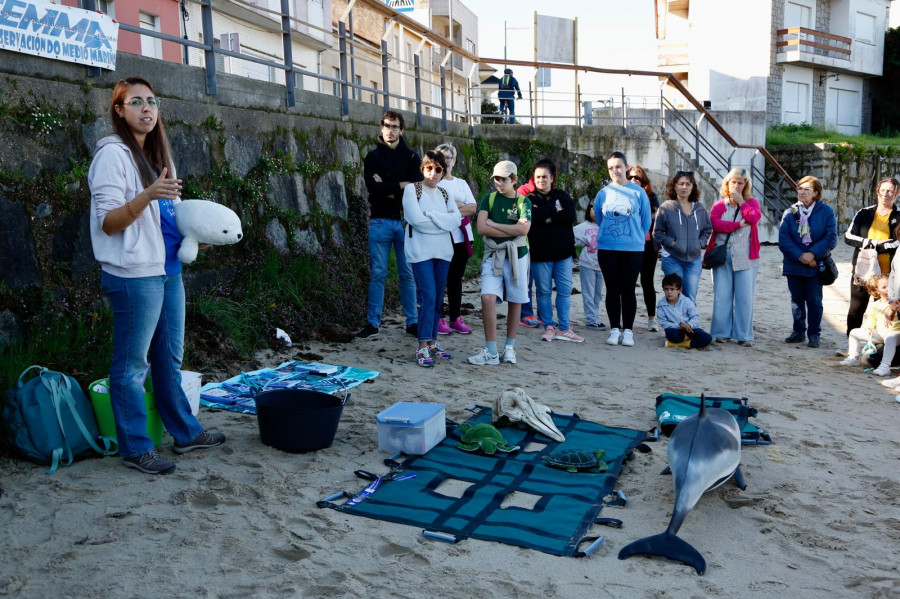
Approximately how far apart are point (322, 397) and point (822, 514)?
257 cm

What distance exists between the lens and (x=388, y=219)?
6.90 meters

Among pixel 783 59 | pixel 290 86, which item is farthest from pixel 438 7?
pixel 290 86

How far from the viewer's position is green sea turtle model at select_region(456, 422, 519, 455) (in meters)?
4.18

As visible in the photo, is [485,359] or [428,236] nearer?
[428,236]

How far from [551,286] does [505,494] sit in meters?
3.77

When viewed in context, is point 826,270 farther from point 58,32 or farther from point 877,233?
point 58,32

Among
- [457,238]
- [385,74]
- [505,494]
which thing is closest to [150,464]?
[505,494]

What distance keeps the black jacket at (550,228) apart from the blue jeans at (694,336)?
1.16 m

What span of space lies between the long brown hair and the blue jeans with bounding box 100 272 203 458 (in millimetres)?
500

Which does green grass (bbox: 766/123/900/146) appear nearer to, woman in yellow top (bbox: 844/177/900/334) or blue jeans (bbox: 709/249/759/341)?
woman in yellow top (bbox: 844/177/900/334)

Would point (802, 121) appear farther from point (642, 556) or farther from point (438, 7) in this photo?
point (642, 556)

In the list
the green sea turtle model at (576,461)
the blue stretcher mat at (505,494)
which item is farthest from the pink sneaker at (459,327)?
the green sea turtle model at (576,461)

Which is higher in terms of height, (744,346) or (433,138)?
(433,138)

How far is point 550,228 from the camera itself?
7.11m
